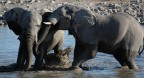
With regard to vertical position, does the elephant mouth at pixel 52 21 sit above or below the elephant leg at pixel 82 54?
above

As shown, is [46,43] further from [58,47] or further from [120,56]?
[120,56]

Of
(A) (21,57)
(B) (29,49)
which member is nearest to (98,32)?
(B) (29,49)

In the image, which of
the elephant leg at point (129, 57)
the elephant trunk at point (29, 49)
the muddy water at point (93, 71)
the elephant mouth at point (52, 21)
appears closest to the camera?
the muddy water at point (93, 71)

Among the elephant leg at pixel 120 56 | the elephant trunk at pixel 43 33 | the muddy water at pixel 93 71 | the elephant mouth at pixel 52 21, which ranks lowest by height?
the muddy water at pixel 93 71

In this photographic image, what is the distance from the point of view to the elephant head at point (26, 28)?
16.8 metres

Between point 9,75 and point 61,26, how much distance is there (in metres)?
1.90

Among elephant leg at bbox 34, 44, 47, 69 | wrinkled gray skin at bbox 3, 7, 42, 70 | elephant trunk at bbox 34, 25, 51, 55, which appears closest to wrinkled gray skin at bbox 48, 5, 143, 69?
elephant trunk at bbox 34, 25, 51, 55

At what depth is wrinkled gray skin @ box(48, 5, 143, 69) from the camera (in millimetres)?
17000

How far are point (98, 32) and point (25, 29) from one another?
1864 millimetres

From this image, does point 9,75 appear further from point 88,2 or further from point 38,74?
point 88,2

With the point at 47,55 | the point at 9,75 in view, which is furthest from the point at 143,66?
the point at 9,75

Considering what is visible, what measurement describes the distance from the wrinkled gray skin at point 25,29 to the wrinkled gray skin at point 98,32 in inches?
18.8

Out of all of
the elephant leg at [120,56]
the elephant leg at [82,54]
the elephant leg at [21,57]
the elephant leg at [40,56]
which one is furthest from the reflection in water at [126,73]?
the elephant leg at [21,57]

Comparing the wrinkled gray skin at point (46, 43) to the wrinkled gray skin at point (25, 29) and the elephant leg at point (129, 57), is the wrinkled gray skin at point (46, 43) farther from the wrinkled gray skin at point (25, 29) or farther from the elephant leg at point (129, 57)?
the elephant leg at point (129, 57)
